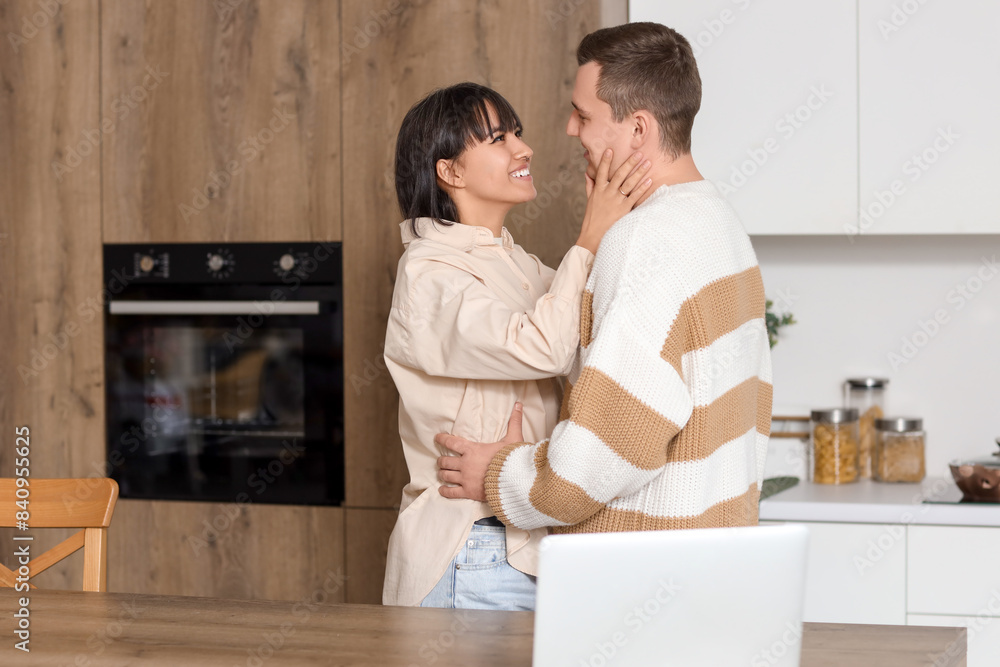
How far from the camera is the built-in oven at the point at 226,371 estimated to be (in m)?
2.33

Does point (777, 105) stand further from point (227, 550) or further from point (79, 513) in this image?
point (227, 550)

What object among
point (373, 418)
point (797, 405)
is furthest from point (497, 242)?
point (797, 405)

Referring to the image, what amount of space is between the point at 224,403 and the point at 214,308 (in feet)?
0.82

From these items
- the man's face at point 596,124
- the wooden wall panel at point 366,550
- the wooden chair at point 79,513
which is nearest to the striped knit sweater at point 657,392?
the man's face at point 596,124

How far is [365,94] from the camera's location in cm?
228

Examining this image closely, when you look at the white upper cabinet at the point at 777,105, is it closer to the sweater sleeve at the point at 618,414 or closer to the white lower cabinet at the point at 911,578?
the white lower cabinet at the point at 911,578

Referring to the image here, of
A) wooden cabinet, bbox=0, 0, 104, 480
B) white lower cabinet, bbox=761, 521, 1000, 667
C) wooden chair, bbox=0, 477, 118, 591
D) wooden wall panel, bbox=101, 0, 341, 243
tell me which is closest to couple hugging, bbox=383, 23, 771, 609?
wooden chair, bbox=0, 477, 118, 591

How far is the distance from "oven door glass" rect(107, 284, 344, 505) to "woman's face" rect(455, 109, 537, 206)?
0.94 metres

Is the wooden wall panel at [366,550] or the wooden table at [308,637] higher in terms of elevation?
the wooden table at [308,637]

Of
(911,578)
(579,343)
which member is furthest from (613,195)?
(911,578)

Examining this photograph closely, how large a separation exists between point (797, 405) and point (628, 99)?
1473 millimetres

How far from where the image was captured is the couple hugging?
3.69ft

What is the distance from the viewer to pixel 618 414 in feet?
3.62

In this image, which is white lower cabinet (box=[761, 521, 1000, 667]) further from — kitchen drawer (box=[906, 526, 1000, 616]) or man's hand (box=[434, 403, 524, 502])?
man's hand (box=[434, 403, 524, 502])
